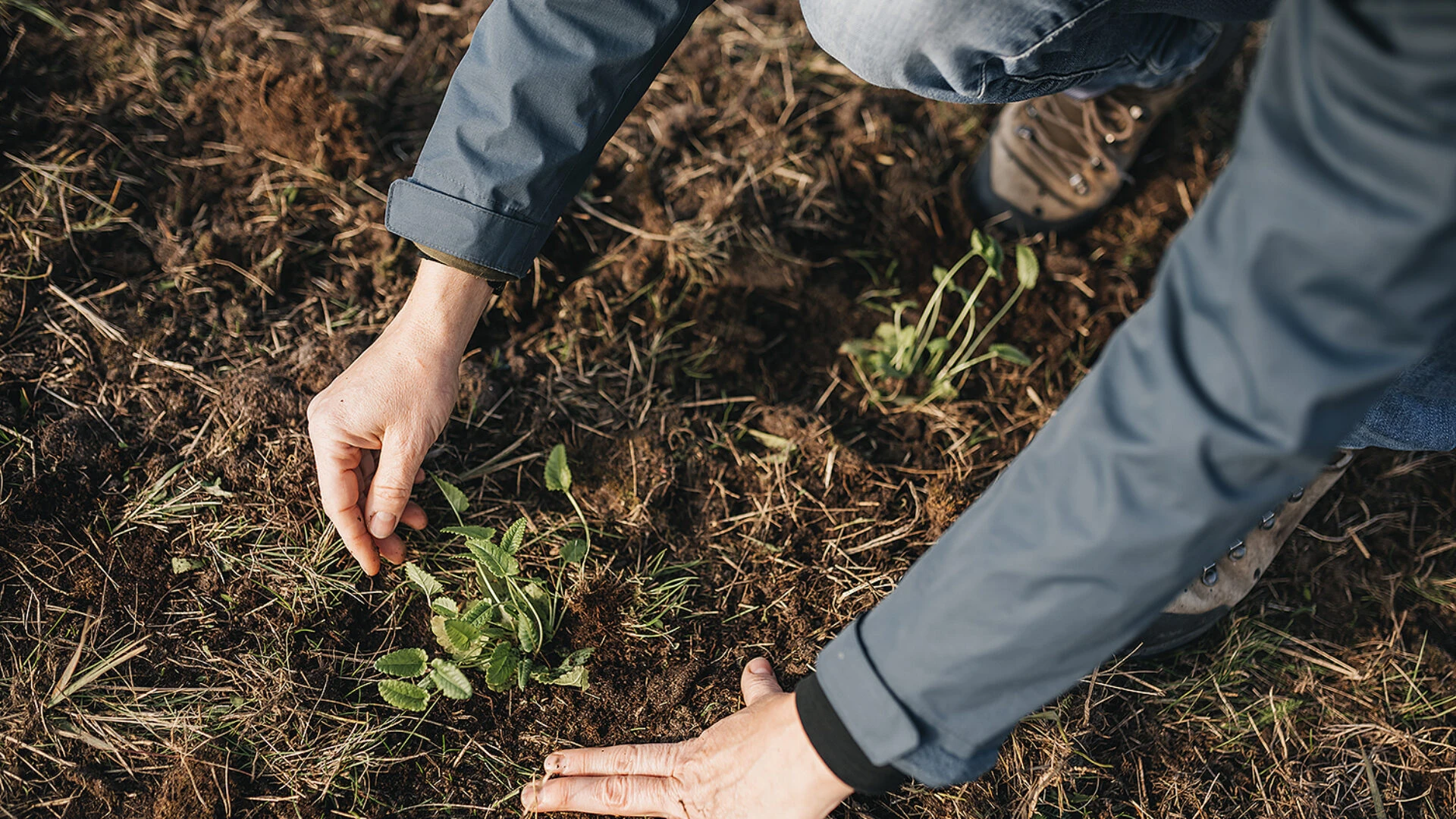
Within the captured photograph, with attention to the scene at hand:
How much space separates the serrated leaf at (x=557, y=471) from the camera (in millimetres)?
1713

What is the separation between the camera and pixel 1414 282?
2.64 feet

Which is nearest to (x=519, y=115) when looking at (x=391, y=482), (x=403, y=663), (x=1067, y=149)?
(x=391, y=482)

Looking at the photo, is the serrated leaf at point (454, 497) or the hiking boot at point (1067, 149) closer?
the serrated leaf at point (454, 497)

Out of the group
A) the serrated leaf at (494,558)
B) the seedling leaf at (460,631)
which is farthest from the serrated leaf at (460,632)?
the serrated leaf at (494,558)

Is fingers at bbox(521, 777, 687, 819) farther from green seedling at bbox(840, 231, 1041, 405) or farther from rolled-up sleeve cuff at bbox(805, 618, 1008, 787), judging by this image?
green seedling at bbox(840, 231, 1041, 405)

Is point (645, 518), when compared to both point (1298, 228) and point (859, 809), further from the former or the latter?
point (1298, 228)

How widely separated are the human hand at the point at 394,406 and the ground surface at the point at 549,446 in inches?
9.1

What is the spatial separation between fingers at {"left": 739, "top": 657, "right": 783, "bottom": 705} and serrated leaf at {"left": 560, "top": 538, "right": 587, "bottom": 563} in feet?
1.24

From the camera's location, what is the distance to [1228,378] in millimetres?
853

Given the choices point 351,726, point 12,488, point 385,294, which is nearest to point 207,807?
point 351,726

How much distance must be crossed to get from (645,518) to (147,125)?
159cm

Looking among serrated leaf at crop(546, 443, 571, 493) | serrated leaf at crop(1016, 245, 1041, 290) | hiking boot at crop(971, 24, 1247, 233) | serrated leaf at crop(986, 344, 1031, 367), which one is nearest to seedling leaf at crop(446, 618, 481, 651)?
serrated leaf at crop(546, 443, 571, 493)

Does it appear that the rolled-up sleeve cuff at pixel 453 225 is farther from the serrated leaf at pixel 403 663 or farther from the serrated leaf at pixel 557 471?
the serrated leaf at pixel 403 663

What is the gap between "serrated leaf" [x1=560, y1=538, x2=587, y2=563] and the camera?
162 centimetres
